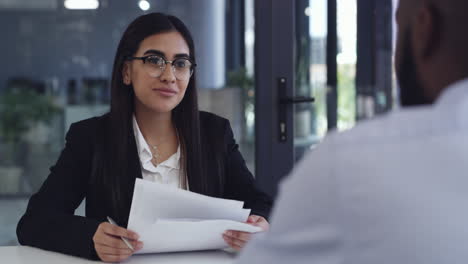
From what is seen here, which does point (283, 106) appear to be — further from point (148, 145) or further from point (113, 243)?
point (113, 243)

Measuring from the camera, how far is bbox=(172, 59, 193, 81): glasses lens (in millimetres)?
2135

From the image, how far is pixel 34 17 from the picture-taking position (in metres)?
3.23

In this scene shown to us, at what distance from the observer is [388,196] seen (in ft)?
2.17

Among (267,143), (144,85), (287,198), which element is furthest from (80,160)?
(287,198)

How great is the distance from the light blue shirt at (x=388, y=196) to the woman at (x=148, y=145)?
126 centimetres

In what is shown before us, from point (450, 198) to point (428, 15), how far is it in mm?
Result: 195

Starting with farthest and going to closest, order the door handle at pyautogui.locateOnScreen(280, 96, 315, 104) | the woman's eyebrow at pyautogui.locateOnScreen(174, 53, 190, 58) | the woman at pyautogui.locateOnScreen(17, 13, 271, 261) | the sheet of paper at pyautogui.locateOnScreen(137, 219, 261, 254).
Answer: the door handle at pyautogui.locateOnScreen(280, 96, 315, 104), the woman's eyebrow at pyautogui.locateOnScreen(174, 53, 190, 58), the woman at pyautogui.locateOnScreen(17, 13, 271, 261), the sheet of paper at pyautogui.locateOnScreen(137, 219, 261, 254)

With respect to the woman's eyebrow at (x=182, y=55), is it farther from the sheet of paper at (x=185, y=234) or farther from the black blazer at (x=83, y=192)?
the sheet of paper at (x=185, y=234)

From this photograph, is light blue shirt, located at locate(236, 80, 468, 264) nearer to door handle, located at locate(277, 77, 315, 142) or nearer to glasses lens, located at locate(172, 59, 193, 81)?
glasses lens, located at locate(172, 59, 193, 81)

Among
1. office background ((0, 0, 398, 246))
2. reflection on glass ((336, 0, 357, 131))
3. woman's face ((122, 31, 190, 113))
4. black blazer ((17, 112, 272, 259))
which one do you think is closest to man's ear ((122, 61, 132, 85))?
woman's face ((122, 31, 190, 113))

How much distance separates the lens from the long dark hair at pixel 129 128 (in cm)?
206

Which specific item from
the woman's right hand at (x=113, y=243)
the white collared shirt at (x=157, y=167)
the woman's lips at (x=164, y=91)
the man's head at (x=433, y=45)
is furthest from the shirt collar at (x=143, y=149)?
the man's head at (x=433, y=45)

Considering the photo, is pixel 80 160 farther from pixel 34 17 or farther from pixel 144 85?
pixel 34 17

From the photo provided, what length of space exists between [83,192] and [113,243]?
1.52ft
